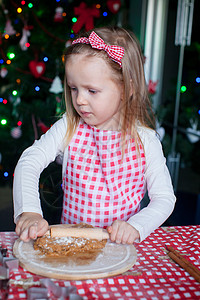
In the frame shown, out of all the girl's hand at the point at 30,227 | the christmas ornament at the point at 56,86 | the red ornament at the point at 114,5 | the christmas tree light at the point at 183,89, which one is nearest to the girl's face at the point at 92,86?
the girl's hand at the point at 30,227

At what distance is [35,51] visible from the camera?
3.04 meters

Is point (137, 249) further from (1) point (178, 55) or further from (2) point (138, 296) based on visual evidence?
(1) point (178, 55)

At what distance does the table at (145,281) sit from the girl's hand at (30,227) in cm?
6

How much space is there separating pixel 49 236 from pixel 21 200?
0.60 feet

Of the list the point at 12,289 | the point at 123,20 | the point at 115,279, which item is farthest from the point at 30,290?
the point at 123,20

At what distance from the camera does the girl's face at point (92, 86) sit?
123cm

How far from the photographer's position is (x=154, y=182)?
1359 millimetres

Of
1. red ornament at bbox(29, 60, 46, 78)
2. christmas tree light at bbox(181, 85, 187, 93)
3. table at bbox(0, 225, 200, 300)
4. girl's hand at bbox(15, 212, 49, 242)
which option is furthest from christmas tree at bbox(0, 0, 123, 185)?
table at bbox(0, 225, 200, 300)

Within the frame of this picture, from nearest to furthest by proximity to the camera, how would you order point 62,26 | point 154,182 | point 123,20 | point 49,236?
point 49,236 → point 154,182 → point 62,26 → point 123,20

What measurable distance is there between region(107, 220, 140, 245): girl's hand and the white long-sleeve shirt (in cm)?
3

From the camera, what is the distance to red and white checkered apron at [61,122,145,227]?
4.77 ft

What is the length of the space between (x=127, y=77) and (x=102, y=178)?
39 cm

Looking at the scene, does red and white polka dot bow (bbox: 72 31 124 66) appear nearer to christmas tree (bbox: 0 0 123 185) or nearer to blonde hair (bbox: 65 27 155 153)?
blonde hair (bbox: 65 27 155 153)

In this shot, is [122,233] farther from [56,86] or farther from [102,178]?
[56,86]
